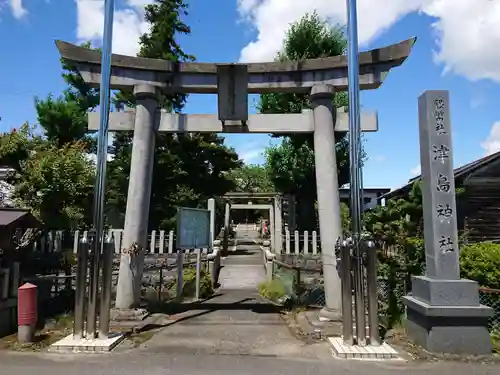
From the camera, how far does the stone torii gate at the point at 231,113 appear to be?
877 cm

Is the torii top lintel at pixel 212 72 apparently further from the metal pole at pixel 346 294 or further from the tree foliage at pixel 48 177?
the tree foliage at pixel 48 177

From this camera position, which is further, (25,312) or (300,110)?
(300,110)

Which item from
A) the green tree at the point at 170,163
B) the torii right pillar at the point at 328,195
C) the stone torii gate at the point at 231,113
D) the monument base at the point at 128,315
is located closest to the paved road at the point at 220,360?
the monument base at the point at 128,315

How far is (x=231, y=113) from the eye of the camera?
29.8ft

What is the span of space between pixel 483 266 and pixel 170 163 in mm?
20334

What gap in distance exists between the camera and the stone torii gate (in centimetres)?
877

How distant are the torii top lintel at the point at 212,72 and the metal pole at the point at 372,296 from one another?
4043mm

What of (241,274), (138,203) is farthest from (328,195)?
(241,274)

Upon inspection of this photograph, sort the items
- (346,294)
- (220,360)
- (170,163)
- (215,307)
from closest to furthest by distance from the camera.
A: (220,360)
(346,294)
(215,307)
(170,163)

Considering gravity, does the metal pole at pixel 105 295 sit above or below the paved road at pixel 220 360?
Answer: above

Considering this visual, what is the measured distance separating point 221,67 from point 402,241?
6527 millimetres

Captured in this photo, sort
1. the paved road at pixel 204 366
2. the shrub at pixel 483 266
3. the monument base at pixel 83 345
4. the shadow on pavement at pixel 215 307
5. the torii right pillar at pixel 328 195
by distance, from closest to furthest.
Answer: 1. the paved road at pixel 204 366
2. the monument base at pixel 83 345
3. the shrub at pixel 483 266
4. the torii right pillar at pixel 328 195
5. the shadow on pavement at pixel 215 307

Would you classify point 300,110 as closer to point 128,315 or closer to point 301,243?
point 301,243

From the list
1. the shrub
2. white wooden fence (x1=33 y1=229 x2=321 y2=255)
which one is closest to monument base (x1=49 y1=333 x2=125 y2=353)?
the shrub
